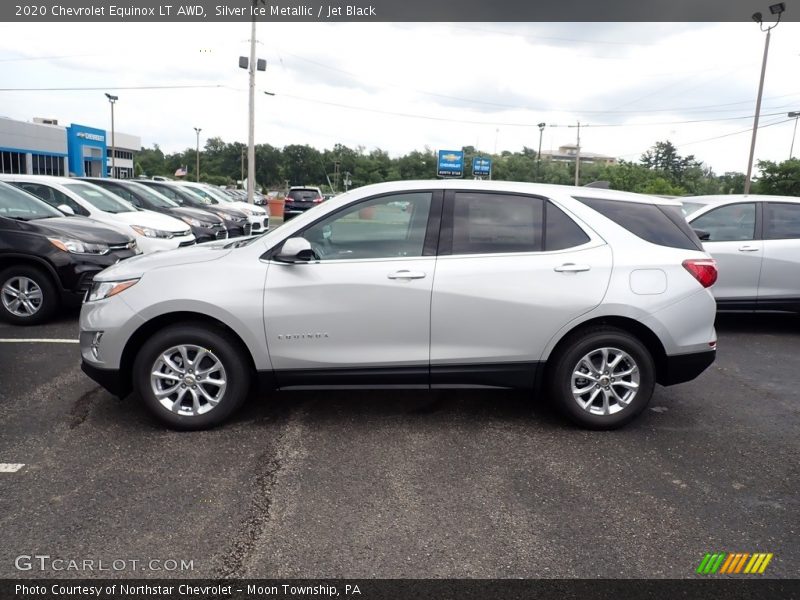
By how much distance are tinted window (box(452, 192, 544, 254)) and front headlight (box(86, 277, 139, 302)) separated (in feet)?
7.54

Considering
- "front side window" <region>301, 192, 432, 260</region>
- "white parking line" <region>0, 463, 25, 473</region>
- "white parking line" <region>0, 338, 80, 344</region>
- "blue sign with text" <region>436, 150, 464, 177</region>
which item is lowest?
"white parking line" <region>0, 463, 25, 473</region>

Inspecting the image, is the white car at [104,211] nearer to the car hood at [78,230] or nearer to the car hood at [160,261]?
the car hood at [78,230]

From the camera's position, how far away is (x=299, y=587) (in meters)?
2.77

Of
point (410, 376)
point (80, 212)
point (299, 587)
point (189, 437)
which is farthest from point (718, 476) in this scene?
point (80, 212)

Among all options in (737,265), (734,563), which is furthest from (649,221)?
(737,265)

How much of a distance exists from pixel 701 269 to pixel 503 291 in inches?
58.3

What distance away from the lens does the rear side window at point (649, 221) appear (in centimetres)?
464

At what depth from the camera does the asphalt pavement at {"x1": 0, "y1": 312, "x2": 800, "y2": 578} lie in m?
2.98

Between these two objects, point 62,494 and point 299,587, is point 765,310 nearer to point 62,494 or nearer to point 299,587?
point 299,587

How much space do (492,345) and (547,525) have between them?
142 centimetres

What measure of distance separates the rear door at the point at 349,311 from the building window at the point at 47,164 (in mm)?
53504

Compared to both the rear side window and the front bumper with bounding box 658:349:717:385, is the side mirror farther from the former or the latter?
the front bumper with bounding box 658:349:717:385

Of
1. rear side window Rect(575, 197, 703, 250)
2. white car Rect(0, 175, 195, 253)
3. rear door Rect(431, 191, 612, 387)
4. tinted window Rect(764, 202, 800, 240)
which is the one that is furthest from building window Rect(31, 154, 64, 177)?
rear side window Rect(575, 197, 703, 250)

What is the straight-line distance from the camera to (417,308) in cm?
433
